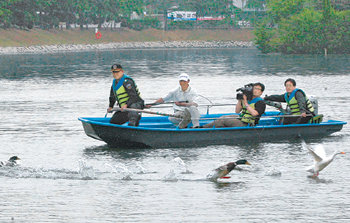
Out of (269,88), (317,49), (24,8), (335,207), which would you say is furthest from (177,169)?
(24,8)

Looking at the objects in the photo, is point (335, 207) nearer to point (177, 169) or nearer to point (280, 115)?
point (177, 169)

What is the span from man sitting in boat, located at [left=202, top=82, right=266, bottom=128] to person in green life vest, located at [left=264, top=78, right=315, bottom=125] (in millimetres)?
1002

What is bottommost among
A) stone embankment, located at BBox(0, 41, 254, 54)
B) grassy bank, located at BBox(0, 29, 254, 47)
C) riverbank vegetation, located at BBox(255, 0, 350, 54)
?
stone embankment, located at BBox(0, 41, 254, 54)

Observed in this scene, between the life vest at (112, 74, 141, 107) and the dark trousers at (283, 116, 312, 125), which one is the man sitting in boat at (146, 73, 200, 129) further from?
the dark trousers at (283, 116, 312, 125)

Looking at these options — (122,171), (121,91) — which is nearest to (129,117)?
(121,91)

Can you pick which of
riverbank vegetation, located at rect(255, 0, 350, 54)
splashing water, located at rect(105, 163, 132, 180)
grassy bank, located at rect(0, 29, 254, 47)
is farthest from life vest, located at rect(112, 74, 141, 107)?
grassy bank, located at rect(0, 29, 254, 47)

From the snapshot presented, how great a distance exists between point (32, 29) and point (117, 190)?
11460 centimetres

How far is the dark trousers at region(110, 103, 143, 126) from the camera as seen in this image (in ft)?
56.3

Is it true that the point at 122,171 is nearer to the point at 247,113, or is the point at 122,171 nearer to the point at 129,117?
the point at 129,117

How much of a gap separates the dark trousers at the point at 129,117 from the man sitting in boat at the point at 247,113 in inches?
69.5

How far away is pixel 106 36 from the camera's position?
137875mm

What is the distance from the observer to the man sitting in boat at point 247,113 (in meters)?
17.2

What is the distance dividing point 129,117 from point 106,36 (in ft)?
401

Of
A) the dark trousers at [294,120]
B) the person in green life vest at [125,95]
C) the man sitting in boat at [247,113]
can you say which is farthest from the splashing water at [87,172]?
the dark trousers at [294,120]
